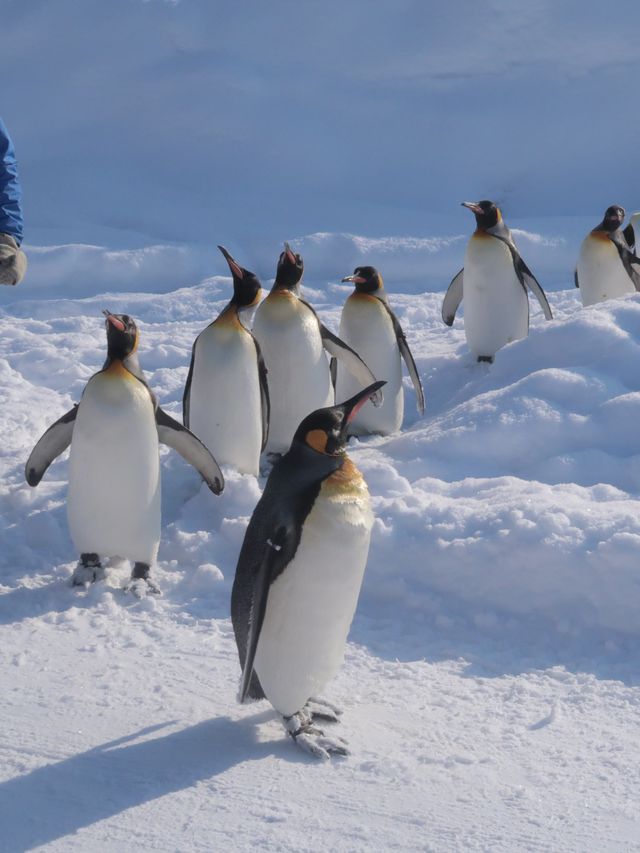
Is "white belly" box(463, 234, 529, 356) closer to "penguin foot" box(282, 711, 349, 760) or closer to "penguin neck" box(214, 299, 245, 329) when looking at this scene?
"penguin neck" box(214, 299, 245, 329)

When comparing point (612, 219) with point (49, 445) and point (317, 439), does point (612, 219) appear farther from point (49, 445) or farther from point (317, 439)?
point (317, 439)

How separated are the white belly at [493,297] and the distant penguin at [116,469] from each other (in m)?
2.73

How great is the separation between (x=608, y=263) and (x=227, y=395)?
3439mm

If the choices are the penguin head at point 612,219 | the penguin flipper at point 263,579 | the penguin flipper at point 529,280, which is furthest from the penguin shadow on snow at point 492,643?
the penguin head at point 612,219

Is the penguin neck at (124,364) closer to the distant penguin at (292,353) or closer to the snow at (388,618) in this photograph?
the snow at (388,618)

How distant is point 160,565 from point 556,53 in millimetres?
14084

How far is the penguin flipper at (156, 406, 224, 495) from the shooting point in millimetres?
4078

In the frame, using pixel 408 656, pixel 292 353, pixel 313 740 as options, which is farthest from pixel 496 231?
pixel 313 740

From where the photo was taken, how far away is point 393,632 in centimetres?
350

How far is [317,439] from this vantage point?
9.09 feet

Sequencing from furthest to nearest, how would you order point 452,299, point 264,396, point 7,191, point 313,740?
point 452,299, point 264,396, point 7,191, point 313,740

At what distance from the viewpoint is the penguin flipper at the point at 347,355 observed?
512 centimetres

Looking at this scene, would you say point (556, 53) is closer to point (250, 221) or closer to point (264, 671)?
point (250, 221)

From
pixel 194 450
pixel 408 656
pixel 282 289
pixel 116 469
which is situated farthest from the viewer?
pixel 282 289
